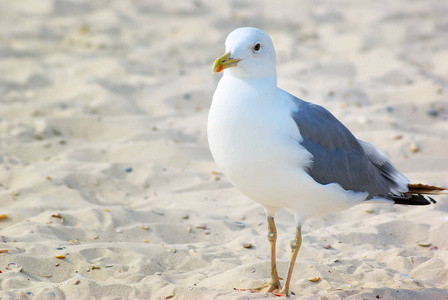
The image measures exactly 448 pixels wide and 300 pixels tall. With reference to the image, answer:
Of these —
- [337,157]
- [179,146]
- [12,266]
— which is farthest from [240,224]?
[12,266]

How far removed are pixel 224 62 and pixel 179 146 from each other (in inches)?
101

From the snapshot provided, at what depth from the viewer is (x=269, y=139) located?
3.24m

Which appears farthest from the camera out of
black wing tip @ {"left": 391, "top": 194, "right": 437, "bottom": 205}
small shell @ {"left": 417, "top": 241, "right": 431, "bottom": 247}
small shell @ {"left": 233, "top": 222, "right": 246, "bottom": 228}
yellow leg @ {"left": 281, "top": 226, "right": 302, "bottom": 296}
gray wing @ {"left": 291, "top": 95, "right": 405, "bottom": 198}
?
small shell @ {"left": 233, "top": 222, "right": 246, "bottom": 228}

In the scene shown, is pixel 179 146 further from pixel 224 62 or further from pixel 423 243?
pixel 224 62

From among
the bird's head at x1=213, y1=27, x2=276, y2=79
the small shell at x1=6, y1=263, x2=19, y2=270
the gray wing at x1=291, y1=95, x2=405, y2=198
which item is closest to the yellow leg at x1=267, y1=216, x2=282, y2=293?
the gray wing at x1=291, y1=95, x2=405, y2=198

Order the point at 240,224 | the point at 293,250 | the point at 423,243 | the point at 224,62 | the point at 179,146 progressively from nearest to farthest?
the point at 224,62 → the point at 293,250 → the point at 423,243 → the point at 240,224 → the point at 179,146

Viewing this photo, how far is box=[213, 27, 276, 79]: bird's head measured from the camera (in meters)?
3.25

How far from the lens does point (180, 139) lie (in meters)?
5.98

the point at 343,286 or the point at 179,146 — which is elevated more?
the point at 179,146

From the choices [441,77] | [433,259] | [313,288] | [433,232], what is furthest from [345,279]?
[441,77]

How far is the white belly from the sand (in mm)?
590

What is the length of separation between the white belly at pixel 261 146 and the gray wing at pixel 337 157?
8 cm

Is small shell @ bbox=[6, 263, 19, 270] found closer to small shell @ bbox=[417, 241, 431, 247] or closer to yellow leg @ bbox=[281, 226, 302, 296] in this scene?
yellow leg @ bbox=[281, 226, 302, 296]

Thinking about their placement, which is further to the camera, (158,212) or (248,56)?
(158,212)
